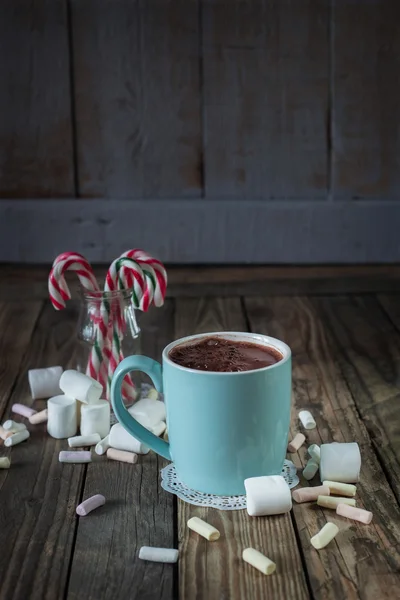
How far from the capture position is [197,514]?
33.6 inches

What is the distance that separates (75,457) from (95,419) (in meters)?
0.07

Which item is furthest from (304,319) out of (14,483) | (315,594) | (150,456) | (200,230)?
(315,594)

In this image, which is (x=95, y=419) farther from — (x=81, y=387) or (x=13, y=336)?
(x=13, y=336)

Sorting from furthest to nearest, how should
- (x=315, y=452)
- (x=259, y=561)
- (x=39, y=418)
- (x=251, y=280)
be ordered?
1. (x=251, y=280)
2. (x=39, y=418)
3. (x=315, y=452)
4. (x=259, y=561)

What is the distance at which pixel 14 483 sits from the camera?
3.06 ft

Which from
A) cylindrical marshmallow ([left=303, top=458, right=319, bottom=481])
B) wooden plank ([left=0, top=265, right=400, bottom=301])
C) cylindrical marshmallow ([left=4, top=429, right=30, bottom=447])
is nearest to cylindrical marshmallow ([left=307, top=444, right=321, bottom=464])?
cylindrical marshmallow ([left=303, top=458, right=319, bottom=481])

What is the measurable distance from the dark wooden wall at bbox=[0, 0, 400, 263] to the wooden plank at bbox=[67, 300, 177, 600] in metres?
1.16

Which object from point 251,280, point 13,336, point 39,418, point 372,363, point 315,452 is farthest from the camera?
point 251,280

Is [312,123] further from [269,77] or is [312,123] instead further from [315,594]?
[315,594]

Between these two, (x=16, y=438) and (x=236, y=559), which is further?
(x=16, y=438)

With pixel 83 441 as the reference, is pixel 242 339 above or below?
above

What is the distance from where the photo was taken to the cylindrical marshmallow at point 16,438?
1.03 metres

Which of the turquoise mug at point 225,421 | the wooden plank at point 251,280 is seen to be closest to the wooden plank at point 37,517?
the turquoise mug at point 225,421

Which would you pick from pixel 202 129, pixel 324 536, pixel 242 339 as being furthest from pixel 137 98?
pixel 324 536
